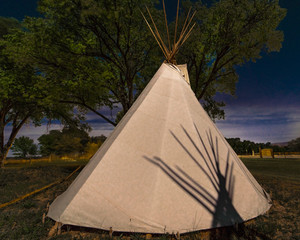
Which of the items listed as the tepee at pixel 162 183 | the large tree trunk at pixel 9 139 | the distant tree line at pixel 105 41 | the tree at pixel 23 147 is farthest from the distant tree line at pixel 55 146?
the tepee at pixel 162 183

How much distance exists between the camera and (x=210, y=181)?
13.0ft

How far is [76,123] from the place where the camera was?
653 inches

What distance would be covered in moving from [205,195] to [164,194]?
0.88m

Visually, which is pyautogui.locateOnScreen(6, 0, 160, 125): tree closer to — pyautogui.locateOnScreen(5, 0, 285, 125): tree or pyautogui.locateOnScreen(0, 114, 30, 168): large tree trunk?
pyautogui.locateOnScreen(5, 0, 285, 125): tree

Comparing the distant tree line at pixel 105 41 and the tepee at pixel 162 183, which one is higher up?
the distant tree line at pixel 105 41

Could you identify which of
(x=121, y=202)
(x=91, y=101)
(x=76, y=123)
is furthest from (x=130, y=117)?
(x=76, y=123)

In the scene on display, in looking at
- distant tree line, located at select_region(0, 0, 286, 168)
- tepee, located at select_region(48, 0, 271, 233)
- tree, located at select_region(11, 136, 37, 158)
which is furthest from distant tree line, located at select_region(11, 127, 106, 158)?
tepee, located at select_region(48, 0, 271, 233)

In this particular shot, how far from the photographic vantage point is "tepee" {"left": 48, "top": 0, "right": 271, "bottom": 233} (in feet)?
11.3

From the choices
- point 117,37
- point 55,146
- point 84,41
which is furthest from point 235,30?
point 55,146

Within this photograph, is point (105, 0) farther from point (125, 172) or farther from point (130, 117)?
point (125, 172)

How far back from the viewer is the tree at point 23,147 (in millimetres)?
59375

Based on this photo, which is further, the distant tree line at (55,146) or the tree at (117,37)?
the distant tree line at (55,146)

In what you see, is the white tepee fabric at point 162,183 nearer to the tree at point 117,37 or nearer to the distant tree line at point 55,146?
the tree at point 117,37

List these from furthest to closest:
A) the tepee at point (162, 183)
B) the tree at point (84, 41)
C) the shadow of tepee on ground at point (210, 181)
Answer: the tree at point (84, 41), the shadow of tepee on ground at point (210, 181), the tepee at point (162, 183)
